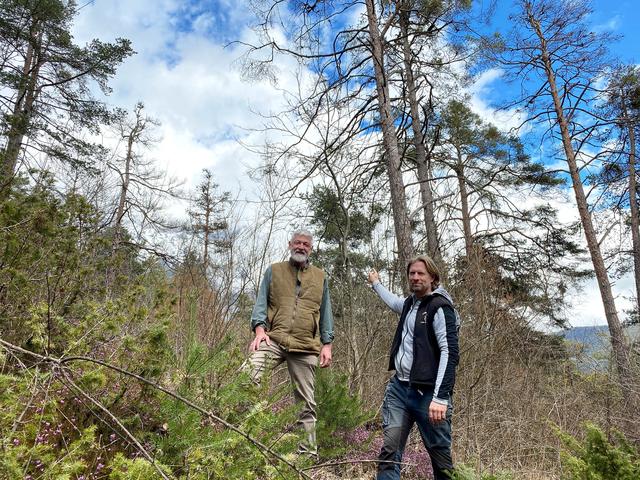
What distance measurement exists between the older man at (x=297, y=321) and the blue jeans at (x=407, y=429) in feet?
2.51

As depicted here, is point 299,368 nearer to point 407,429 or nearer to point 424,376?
point 407,429

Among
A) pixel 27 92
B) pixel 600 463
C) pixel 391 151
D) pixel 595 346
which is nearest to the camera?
pixel 600 463

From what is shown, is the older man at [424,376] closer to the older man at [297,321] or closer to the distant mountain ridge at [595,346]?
the older man at [297,321]

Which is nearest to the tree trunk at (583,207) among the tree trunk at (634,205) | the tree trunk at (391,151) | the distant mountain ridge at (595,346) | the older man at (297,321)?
the distant mountain ridge at (595,346)

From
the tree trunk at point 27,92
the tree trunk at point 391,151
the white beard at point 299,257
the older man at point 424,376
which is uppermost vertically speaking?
the tree trunk at point 27,92

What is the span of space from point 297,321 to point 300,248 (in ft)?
1.93

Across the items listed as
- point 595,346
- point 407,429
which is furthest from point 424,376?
point 595,346

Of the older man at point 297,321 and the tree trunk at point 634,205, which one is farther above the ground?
the tree trunk at point 634,205

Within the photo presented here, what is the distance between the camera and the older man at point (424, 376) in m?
2.55

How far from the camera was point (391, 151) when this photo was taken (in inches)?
218

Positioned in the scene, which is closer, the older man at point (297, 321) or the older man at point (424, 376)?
the older man at point (424, 376)

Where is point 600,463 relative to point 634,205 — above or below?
below

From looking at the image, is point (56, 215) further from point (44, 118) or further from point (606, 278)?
point (606, 278)

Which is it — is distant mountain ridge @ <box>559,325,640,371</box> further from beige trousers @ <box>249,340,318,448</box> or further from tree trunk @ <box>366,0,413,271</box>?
beige trousers @ <box>249,340,318,448</box>
